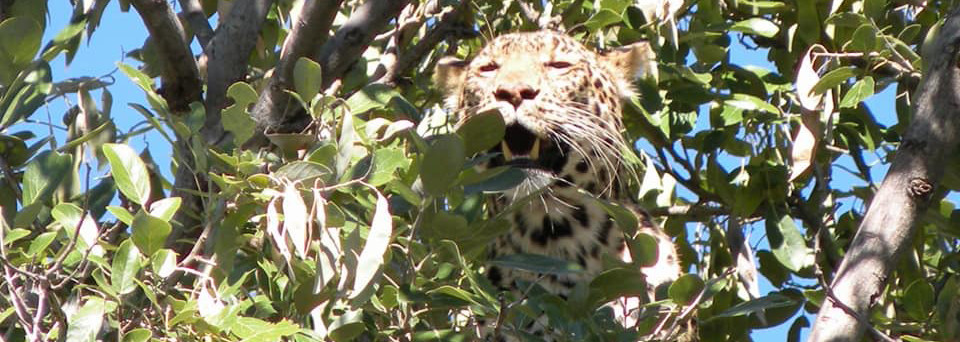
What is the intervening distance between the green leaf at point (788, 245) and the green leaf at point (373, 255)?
2.47 metres

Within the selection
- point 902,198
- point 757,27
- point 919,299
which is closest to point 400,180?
point 902,198

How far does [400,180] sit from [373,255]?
0.48m

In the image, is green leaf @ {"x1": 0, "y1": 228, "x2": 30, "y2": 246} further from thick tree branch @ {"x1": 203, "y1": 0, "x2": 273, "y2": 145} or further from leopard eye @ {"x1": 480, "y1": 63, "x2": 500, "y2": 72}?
leopard eye @ {"x1": 480, "y1": 63, "x2": 500, "y2": 72}

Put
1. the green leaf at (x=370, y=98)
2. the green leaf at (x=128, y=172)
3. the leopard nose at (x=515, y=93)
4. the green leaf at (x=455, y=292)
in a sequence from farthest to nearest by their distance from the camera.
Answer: the leopard nose at (x=515, y=93) → the green leaf at (x=370, y=98) → the green leaf at (x=455, y=292) → the green leaf at (x=128, y=172)

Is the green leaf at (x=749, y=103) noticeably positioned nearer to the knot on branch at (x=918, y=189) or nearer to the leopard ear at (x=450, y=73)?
the leopard ear at (x=450, y=73)

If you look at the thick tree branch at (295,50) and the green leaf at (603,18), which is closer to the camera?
the thick tree branch at (295,50)

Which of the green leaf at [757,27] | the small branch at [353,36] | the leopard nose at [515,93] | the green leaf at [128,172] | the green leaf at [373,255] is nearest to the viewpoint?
the green leaf at [373,255]

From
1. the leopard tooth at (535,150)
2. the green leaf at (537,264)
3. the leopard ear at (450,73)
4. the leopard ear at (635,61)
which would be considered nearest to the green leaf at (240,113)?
the green leaf at (537,264)

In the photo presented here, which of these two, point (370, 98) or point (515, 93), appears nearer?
point (370, 98)

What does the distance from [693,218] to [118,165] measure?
9.32ft

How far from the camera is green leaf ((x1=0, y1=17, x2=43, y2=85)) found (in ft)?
11.5

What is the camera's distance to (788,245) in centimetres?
520

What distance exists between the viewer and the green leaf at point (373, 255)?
115 inches

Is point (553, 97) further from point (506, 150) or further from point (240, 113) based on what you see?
point (240, 113)
